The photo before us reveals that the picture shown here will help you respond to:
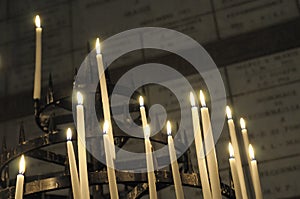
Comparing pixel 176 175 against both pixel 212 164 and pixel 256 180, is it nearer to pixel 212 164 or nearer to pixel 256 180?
pixel 212 164

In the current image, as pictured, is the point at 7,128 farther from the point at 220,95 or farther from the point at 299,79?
the point at 299,79

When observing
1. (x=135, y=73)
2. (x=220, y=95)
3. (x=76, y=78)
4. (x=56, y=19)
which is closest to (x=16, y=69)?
(x=56, y=19)

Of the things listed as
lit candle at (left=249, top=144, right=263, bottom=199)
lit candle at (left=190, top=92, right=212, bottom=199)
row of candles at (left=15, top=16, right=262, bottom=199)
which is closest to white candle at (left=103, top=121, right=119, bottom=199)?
row of candles at (left=15, top=16, right=262, bottom=199)

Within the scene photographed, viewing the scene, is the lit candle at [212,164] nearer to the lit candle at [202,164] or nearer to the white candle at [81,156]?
the lit candle at [202,164]

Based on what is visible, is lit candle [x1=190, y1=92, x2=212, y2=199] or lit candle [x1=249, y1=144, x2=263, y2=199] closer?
lit candle [x1=190, y1=92, x2=212, y2=199]

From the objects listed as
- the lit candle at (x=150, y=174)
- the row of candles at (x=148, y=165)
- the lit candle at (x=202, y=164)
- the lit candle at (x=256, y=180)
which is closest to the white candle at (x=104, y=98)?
the row of candles at (x=148, y=165)

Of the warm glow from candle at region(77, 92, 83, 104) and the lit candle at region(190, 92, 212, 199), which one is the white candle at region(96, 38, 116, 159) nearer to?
the warm glow from candle at region(77, 92, 83, 104)

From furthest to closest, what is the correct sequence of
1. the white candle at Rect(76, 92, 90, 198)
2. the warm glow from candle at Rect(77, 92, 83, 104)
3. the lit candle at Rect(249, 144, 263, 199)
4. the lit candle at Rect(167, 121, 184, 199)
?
the lit candle at Rect(249, 144, 263, 199) → the warm glow from candle at Rect(77, 92, 83, 104) → the lit candle at Rect(167, 121, 184, 199) → the white candle at Rect(76, 92, 90, 198)

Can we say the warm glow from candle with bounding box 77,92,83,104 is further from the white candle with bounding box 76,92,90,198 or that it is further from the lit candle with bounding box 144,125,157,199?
the lit candle with bounding box 144,125,157,199

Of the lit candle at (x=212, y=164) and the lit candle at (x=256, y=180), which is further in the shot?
the lit candle at (x=256, y=180)

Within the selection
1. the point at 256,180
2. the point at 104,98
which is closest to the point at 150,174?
the point at 104,98

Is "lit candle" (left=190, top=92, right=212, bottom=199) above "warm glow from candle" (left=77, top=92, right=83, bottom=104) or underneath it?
underneath

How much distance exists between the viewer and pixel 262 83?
3.79 m

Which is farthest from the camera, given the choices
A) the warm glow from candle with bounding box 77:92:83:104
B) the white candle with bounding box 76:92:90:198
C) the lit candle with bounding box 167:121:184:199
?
the warm glow from candle with bounding box 77:92:83:104
